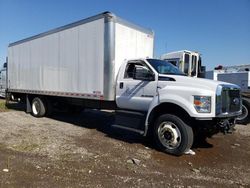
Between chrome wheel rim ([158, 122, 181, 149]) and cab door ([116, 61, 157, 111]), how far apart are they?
830mm

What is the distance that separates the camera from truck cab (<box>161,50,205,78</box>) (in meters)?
12.7

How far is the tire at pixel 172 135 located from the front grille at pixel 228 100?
836mm

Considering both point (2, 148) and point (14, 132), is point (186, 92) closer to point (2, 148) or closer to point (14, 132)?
point (2, 148)

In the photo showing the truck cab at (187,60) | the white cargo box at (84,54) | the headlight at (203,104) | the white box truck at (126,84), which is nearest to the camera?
the headlight at (203,104)

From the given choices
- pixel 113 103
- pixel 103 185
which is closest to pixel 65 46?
pixel 113 103

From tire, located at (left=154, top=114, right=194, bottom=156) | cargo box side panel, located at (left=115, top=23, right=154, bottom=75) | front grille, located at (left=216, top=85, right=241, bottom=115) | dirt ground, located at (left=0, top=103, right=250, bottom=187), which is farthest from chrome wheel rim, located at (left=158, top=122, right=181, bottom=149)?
cargo box side panel, located at (left=115, top=23, right=154, bottom=75)

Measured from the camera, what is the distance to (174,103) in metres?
6.06

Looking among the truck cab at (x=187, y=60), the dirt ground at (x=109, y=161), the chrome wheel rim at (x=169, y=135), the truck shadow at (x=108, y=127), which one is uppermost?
the truck cab at (x=187, y=60)

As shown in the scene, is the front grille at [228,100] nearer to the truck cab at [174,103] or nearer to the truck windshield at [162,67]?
the truck cab at [174,103]

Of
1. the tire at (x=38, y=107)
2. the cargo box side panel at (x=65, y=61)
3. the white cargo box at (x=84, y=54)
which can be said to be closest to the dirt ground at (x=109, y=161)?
the white cargo box at (x=84, y=54)

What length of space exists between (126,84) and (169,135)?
77.7 inches

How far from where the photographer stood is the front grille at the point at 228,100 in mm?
5805

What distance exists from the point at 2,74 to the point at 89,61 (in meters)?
13.4

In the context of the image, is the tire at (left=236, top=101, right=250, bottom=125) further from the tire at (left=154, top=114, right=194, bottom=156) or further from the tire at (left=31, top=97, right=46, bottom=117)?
the tire at (left=31, top=97, right=46, bottom=117)
